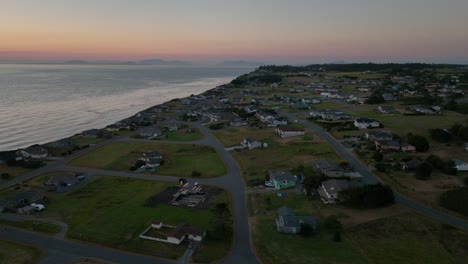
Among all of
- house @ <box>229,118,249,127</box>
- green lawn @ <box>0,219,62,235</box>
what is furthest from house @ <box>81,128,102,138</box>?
green lawn @ <box>0,219,62,235</box>

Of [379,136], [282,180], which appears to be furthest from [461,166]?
[282,180]

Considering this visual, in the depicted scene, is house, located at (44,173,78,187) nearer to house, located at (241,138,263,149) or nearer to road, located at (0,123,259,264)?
road, located at (0,123,259,264)

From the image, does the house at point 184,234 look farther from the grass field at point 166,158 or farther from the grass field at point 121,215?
the grass field at point 166,158

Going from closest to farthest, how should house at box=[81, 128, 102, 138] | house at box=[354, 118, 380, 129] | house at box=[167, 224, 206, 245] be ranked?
1. house at box=[167, 224, 206, 245]
2. house at box=[81, 128, 102, 138]
3. house at box=[354, 118, 380, 129]

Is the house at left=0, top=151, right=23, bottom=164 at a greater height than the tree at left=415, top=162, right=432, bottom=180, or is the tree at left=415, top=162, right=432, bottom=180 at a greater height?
the tree at left=415, top=162, right=432, bottom=180

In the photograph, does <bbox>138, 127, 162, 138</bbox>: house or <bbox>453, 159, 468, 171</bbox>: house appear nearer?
<bbox>453, 159, 468, 171</bbox>: house

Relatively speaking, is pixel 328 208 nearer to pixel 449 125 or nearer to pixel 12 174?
pixel 12 174

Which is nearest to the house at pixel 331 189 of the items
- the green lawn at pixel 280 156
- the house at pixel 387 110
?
the green lawn at pixel 280 156
